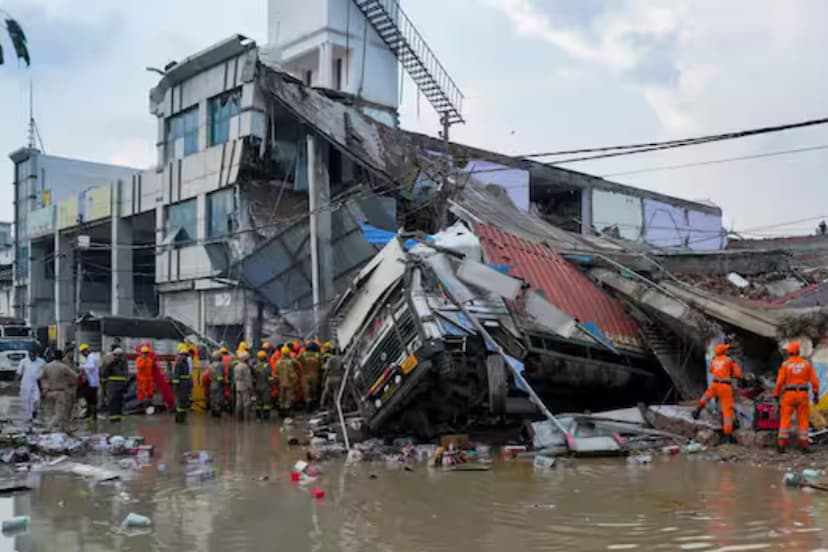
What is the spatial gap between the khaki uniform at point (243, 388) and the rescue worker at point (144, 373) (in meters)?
2.16

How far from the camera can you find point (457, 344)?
962cm

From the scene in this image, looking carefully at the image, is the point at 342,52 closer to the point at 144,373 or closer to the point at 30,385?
the point at 144,373

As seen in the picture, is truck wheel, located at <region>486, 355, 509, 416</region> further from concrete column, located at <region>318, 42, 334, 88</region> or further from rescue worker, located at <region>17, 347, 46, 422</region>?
concrete column, located at <region>318, 42, 334, 88</region>

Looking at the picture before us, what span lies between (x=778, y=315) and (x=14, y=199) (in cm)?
3435

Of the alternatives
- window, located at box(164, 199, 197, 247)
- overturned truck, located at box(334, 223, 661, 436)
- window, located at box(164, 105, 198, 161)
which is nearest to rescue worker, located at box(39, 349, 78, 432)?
overturned truck, located at box(334, 223, 661, 436)

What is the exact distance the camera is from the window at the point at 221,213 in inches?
853

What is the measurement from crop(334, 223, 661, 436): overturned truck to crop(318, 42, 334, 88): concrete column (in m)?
13.9

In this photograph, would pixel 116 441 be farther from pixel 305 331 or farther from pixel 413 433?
pixel 305 331

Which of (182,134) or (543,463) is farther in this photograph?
(182,134)

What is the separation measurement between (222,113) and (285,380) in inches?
434

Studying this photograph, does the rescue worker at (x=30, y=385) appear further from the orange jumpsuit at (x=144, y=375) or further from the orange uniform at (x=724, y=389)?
the orange uniform at (x=724, y=389)

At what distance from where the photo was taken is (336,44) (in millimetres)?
24297

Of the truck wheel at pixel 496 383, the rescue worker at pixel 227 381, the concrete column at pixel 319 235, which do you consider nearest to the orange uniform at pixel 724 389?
the truck wheel at pixel 496 383

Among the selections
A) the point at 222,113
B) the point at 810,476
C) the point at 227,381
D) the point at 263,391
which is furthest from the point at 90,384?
the point at 810,476
